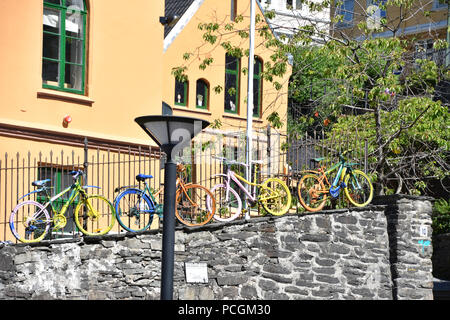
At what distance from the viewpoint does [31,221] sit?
1784 centimetres

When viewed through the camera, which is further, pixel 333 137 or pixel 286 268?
pixel 333 137

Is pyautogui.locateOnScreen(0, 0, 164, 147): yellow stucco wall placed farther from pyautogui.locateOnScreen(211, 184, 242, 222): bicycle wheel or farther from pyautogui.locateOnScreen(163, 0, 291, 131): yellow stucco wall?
pyautogui.locateOnScreen(163, 0, 291, 131): yellow stucco wall

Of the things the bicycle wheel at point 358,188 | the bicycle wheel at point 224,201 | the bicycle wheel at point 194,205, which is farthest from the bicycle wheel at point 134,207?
the bicycle wheel at point 358,188

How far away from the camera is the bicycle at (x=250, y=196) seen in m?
19.2

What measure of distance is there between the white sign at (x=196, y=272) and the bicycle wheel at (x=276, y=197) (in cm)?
188

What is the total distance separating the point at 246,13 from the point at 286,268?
1120 cm

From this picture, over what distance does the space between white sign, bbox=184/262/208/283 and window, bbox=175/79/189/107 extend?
1054 cm

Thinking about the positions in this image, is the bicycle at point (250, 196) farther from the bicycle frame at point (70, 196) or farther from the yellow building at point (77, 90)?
the bicycle frame at point (70, 196)

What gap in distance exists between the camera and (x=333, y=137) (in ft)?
67.6

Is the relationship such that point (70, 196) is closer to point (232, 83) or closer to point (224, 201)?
point (224, 201)

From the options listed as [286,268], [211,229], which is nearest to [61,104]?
[211,229]
